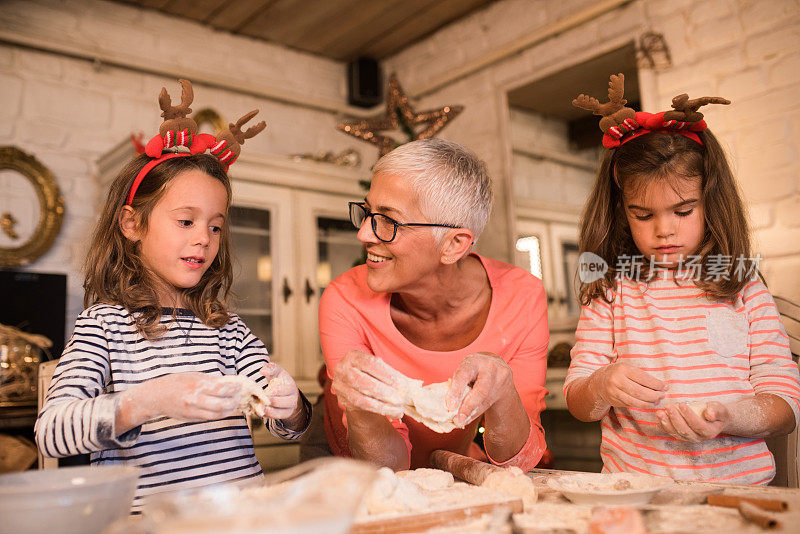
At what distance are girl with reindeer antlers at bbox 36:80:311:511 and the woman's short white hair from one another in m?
0.42

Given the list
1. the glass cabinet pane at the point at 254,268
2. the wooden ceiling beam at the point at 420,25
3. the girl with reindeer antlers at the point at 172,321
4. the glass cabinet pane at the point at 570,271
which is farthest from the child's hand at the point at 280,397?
the wooden ceiling beam at the point at 420,25

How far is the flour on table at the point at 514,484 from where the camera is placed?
0.91 metres

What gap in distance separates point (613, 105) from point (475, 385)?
0.92 meters

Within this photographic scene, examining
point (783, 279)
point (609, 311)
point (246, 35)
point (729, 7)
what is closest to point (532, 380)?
point (609, 311)

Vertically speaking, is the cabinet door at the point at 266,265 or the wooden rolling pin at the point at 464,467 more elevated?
the cabinet door at the point at 266,265

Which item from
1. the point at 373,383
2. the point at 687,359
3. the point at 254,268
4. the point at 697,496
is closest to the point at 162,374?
the point at 373,383

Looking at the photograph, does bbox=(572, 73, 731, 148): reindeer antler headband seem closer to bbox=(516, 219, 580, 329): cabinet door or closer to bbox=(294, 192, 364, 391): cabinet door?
bbox=(516, 219, 580, 329): cabinet door

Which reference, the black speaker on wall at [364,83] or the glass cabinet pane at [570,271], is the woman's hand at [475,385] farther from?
the black speaker on wall at [364,83]

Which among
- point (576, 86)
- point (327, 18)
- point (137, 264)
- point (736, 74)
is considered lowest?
point (137, 264)

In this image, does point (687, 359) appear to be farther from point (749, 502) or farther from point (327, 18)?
point (327, 18)

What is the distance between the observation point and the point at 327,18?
3.71 m

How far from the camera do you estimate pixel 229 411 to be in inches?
40.0

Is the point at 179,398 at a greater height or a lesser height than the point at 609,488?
greater

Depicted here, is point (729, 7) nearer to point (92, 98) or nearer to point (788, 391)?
point (788, 391)
